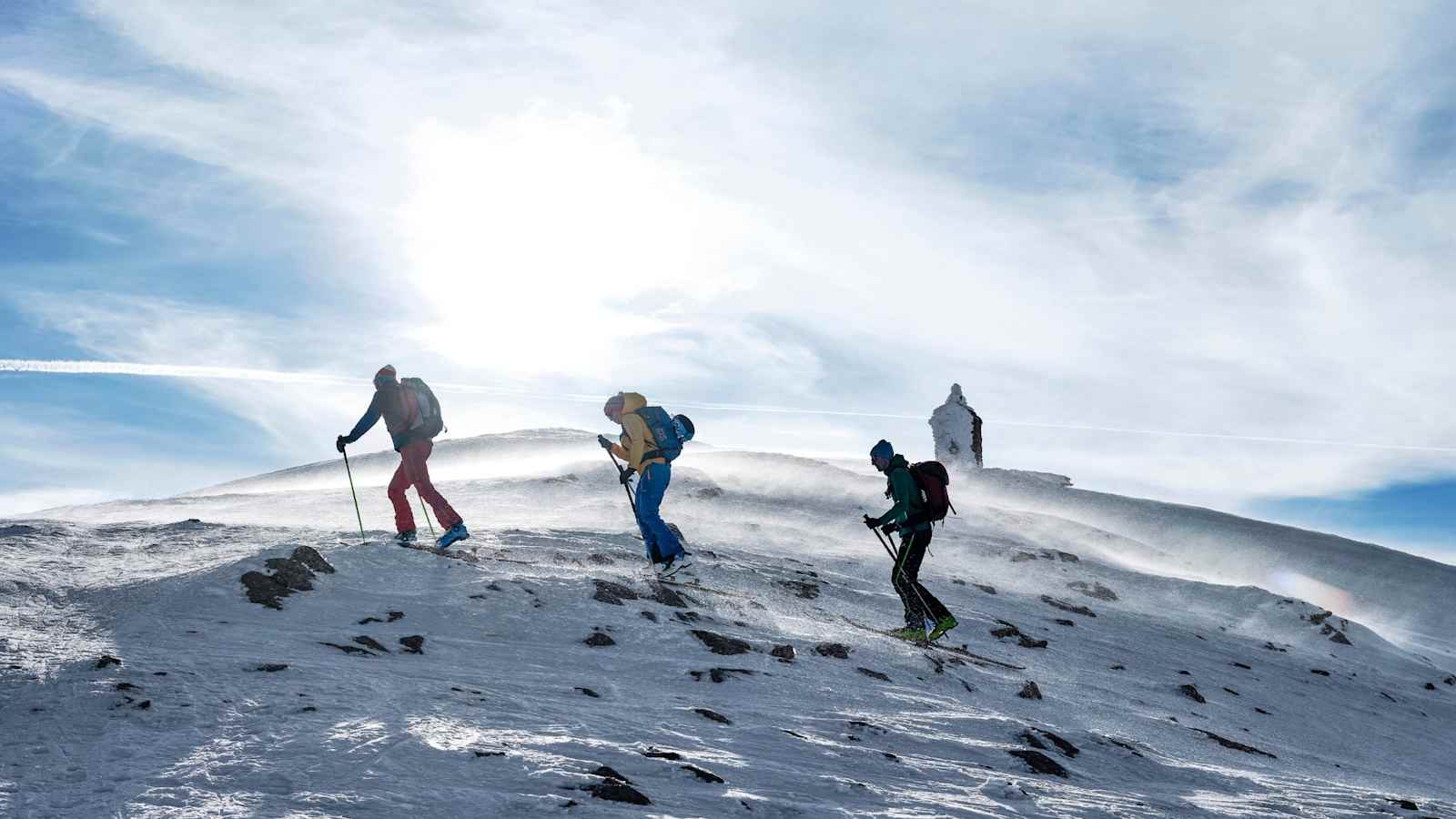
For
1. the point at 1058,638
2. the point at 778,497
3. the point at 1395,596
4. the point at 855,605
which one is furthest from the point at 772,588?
the point at 1395,596

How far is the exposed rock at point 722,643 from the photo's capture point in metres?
9.70

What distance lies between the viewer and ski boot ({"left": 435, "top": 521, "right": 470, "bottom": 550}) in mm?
13734

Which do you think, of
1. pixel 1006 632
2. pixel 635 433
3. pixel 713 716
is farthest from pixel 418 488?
pixel 1006 632

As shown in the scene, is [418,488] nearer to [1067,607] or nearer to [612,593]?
[612,593]

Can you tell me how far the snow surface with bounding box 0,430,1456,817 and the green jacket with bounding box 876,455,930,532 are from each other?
1520 mm

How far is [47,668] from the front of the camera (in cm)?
669

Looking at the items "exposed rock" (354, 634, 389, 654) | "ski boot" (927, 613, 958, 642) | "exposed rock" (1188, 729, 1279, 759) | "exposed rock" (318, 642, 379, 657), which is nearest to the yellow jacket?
"ski boot" (927, 613, 958, 642)

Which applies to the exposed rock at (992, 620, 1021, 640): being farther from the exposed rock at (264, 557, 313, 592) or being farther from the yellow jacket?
the exposed rock at (264, 557, 313, 592)

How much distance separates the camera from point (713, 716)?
7.32 meters

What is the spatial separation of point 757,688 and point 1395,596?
26600 millimetres

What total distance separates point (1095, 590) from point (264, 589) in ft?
50.0

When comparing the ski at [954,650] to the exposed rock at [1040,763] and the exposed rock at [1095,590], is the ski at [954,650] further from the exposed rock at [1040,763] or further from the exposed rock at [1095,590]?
the exposed rock at [1095,590]

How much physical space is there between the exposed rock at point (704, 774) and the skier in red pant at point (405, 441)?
8679 millimetres

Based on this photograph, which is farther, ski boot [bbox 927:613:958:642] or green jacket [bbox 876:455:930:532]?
green jacket [bbox 876:455:930:532]
